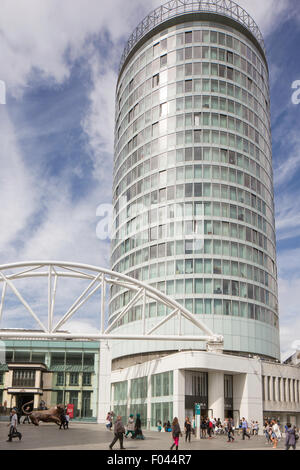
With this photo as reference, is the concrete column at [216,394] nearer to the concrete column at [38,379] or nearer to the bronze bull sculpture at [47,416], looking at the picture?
the bronze bull sculpture at [47,416]

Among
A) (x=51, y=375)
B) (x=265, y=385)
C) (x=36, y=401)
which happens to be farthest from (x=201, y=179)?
(x=36, y=401)

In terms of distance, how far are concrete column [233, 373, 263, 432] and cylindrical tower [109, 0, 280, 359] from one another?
7.35 m

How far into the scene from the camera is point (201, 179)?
70.6 m

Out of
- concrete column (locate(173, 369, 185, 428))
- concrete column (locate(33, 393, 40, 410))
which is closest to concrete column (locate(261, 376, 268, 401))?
concrete column (locate(173, 369, 185, 428))

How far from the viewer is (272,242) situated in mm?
76875

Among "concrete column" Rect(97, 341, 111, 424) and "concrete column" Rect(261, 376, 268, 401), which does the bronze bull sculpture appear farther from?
"concrete column" Rect(97, 341, 111, 424)

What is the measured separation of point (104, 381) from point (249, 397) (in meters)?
24.4

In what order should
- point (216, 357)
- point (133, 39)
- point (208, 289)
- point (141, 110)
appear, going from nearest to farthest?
point (216, 357)
point (208, 289)
point (141, 110)
point (133, 39)

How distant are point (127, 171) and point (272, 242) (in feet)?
84.8

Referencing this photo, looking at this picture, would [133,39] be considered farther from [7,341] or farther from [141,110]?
[7,341]

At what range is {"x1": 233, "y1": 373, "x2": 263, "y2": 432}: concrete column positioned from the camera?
54.9m

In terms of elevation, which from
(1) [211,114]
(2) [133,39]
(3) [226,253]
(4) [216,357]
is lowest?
(4) [216,357]
